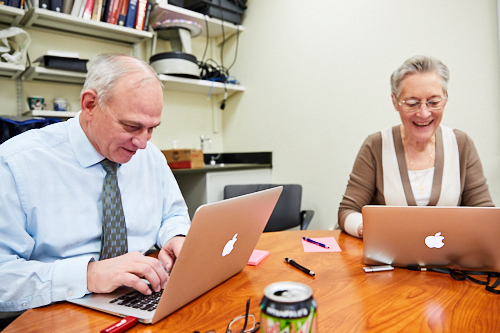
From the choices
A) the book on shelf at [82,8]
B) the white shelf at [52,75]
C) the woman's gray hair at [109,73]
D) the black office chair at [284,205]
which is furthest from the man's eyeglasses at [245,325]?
the book on shelf at [82,8]

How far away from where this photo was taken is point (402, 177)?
153 cm

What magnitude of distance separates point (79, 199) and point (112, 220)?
11 cm

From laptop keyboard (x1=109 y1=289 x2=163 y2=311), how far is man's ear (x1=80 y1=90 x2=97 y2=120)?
52 centimetres

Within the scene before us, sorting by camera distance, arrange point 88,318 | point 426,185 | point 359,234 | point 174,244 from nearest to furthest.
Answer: point 88,318
point 174,244
point 359,234
point 426,185

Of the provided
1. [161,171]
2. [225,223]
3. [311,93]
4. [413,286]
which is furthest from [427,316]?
[311,93]

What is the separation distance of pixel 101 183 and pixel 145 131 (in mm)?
202

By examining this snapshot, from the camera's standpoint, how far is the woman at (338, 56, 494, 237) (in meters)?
1.42

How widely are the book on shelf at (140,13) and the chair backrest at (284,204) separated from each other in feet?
4.31

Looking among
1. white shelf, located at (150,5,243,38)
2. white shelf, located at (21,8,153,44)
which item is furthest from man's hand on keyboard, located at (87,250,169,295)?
white shelf, located at (150,5,243,38)

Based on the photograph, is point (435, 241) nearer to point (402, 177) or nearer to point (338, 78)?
point (402, 177)

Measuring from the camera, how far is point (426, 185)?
1517 mm

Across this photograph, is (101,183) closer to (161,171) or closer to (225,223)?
(161,171)

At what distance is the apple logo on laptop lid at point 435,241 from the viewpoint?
91cm

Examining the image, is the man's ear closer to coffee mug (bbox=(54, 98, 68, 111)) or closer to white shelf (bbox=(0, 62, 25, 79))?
white shelf (bbox=(0, 62, 25, 79))
